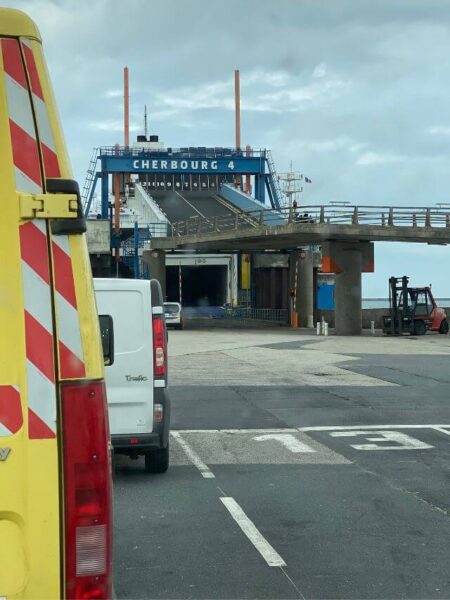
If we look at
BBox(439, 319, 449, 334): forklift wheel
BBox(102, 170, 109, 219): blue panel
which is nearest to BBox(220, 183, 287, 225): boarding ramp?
BBox(102, 170, 109, 219): blue panel

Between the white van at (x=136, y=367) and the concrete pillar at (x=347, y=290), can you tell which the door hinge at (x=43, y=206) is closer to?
the white van at (x=136, y=367)

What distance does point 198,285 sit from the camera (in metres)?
72.3

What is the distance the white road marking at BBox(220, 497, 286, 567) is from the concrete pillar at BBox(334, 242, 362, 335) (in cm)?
3357

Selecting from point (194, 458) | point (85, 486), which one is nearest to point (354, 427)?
point (194, 458)

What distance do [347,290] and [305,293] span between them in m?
11.1

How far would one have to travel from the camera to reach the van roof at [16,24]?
112 inches

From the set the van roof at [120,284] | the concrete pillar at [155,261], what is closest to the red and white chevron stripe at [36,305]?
the van roof at [120,284]

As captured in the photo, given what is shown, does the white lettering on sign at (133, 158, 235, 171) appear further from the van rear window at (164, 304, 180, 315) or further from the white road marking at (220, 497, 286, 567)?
the white road marking at (220, 497, 286, 567)

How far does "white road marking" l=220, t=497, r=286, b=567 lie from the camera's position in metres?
6.16

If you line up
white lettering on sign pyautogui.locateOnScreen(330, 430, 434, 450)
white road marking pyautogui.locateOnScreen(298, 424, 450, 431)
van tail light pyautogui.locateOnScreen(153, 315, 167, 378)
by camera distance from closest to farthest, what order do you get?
van tail light pyautogui.locateOnScreen(153, 315, 167, 378), white lettering on sign pyautogui.locateOnScreen(330, 430, 434, 450), white road marking pyautogui.locateOnScreen(298, 424, 450, 431)

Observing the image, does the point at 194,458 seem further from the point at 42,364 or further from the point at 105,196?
the point at 105,196

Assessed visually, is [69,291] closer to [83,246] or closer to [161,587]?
[83,246]

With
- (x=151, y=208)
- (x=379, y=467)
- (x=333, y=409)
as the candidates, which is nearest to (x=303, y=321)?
(x=151, y=208)

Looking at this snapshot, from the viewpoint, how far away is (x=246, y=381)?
19.5 meters
